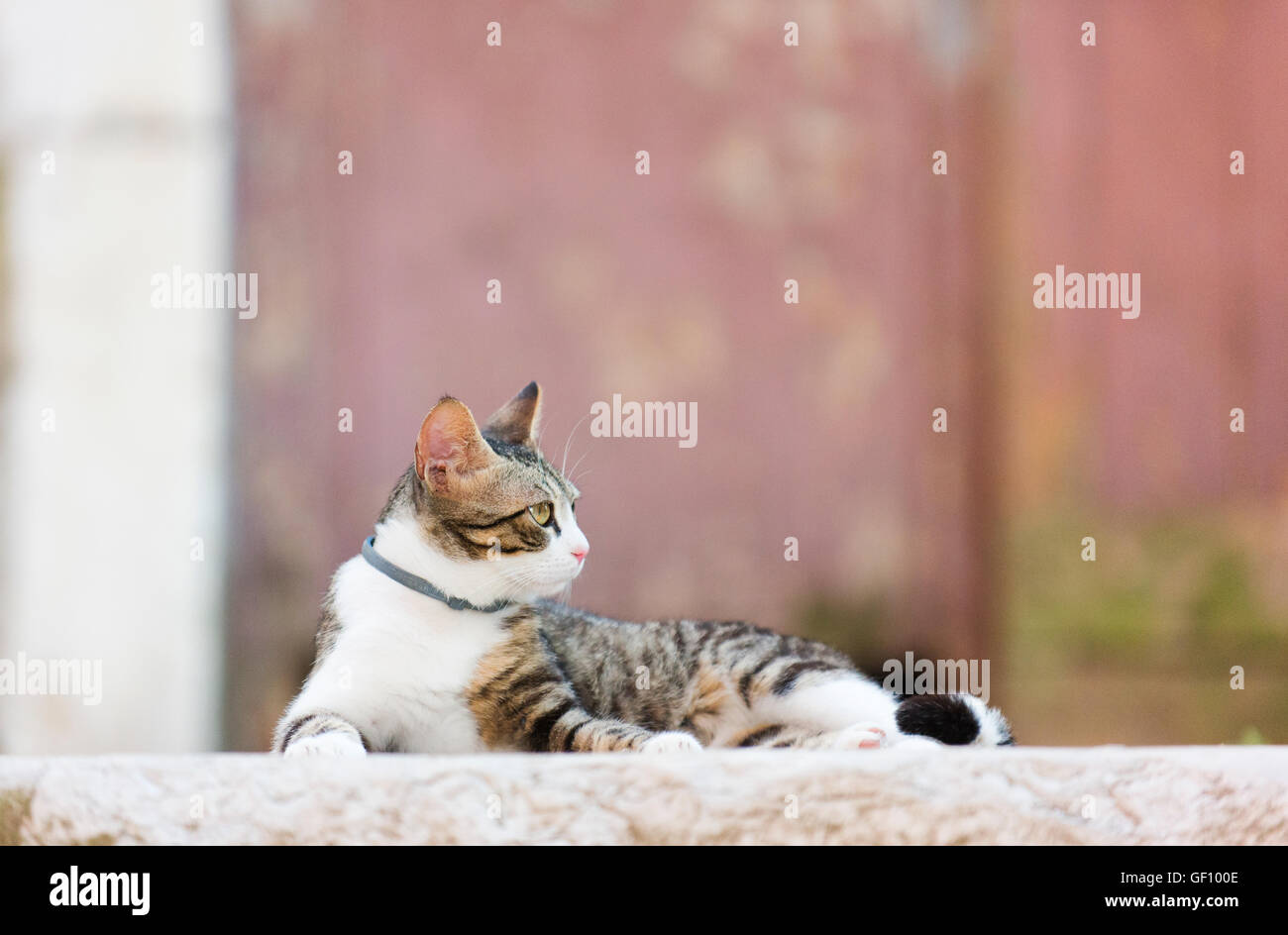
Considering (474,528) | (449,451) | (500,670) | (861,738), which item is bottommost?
(861,738)

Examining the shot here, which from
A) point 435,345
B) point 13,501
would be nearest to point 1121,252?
point 435,345

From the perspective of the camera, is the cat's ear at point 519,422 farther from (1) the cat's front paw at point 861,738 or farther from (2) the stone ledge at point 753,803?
(2) the stone ledge at point 753,803

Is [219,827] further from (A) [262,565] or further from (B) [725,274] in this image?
(B) [725,274]

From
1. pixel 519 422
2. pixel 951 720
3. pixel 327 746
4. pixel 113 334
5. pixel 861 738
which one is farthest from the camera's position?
pixel 113 334

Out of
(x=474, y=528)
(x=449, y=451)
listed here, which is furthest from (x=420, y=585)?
(x=449, y=451)

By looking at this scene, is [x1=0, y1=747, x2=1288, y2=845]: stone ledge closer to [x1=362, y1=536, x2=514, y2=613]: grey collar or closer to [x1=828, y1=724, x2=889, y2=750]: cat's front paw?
[x1=828, y1=724, x2=889, y2=750]: cat's front paw

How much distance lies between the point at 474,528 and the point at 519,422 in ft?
1.36

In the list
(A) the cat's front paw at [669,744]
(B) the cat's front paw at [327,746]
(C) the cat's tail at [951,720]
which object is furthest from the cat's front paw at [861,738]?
(B) the cat's front paw at [327,746]

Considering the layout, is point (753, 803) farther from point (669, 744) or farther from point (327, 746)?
point (327, 746)

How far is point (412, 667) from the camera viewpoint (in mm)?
2379

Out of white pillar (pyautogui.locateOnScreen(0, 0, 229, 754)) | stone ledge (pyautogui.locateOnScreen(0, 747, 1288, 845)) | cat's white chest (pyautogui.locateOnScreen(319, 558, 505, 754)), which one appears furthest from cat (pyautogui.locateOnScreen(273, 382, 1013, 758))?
white pillar (pyautogui.locateOnScreen(0, 0, 229, 754))

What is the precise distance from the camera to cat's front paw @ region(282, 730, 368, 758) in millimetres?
2049

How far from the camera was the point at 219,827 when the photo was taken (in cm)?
175

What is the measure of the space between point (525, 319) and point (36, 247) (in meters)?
1.71
